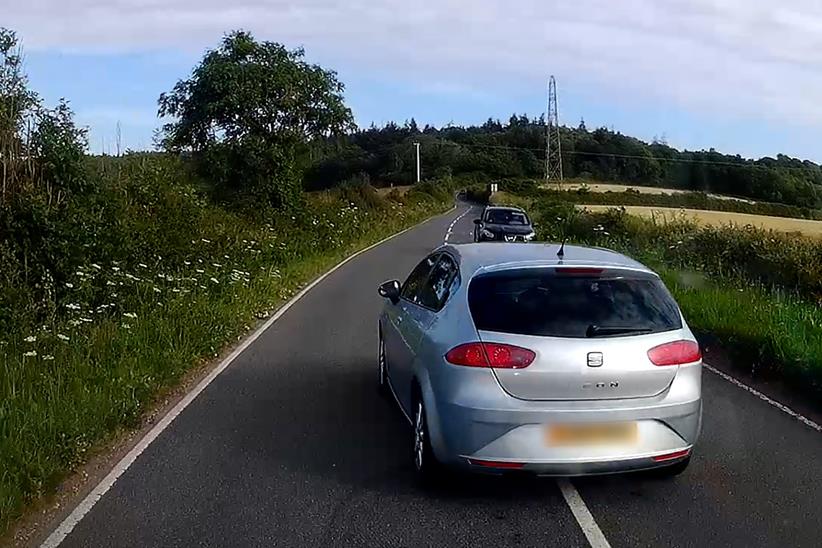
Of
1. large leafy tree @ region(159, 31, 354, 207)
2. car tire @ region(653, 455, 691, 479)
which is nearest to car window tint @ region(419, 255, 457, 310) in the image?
car tire @ region(653, 455, 691, 479)

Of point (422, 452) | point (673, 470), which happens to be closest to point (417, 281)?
point (422, 452)

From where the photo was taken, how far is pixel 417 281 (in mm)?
8000

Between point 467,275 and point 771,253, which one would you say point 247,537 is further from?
point 771,253

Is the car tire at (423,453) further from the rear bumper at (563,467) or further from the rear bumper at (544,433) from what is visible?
the rear bumper at (563,467)

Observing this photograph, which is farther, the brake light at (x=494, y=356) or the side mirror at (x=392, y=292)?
the side mirror at (x=392, y=292)

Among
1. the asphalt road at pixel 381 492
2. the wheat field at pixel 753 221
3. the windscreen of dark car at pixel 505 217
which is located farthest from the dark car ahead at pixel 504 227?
the asphalt road at pixel 381 492

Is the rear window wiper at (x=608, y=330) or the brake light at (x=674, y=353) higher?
the rear window wiper at (x=608, y=330)

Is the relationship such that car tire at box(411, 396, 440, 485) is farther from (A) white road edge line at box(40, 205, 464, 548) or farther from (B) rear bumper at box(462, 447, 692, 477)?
(A) white road edge line at box(40, 205, 464, 548)

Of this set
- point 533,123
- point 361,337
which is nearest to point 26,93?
point 361,337

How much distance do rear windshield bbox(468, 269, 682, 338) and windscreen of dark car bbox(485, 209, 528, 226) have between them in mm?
22747

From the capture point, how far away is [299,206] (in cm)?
3397

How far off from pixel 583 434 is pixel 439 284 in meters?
1.90

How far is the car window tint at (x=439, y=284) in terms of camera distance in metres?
6.63

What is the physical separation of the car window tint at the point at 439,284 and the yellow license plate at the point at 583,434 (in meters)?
1.39
